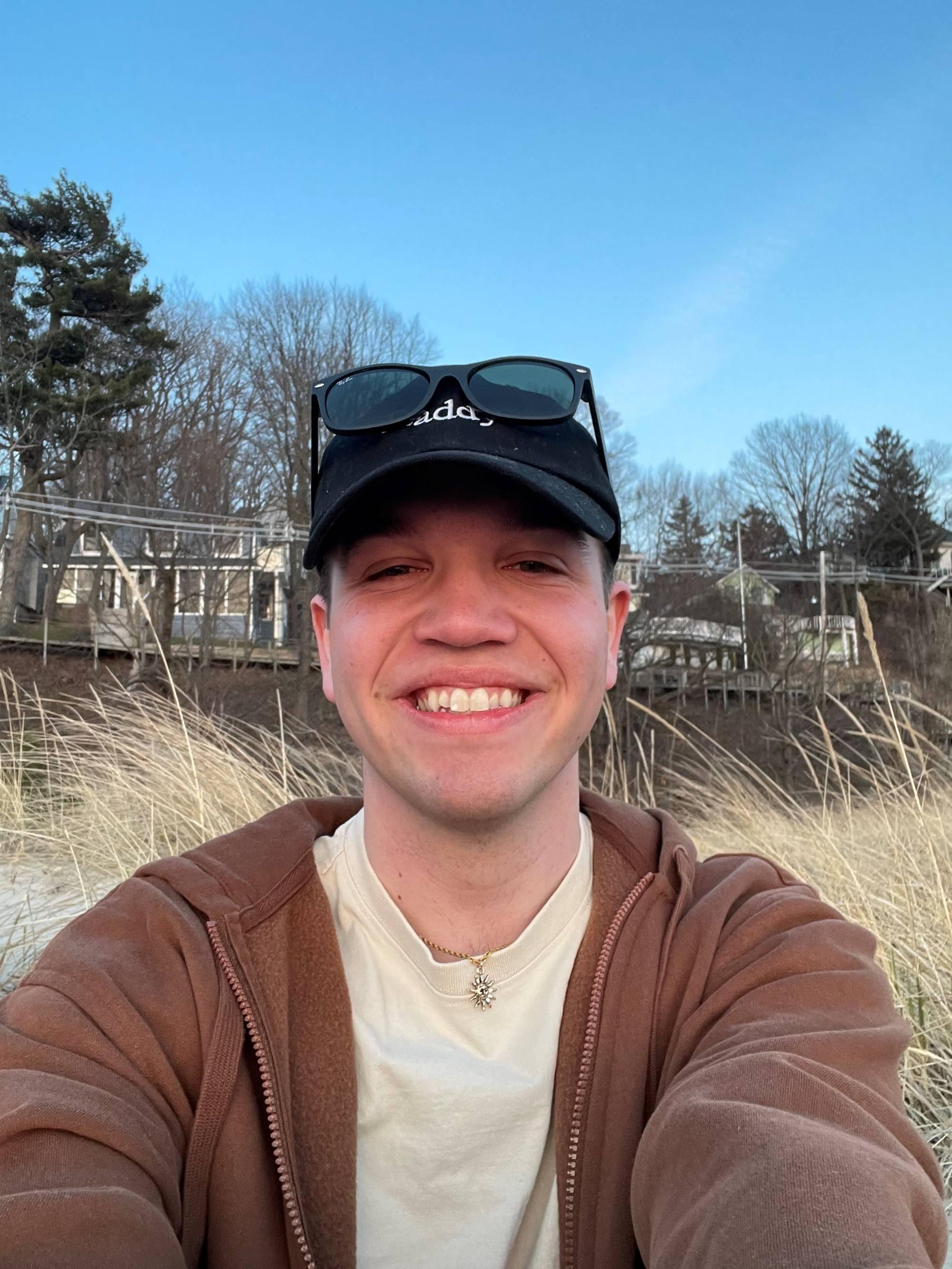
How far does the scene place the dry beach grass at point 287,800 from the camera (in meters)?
3.03

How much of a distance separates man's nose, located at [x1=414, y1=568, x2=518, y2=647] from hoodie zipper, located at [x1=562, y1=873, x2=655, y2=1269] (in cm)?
51

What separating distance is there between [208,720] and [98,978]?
171 inches

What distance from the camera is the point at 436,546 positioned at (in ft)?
5.33

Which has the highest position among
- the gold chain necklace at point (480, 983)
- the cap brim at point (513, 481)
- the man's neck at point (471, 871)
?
the cap brim at point (513, 481)

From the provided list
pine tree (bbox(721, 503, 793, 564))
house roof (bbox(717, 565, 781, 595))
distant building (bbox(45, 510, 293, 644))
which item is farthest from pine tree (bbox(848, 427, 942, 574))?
distant building (bbox(45, 510, 293, 644))

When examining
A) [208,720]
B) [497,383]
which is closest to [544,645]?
[497,383]

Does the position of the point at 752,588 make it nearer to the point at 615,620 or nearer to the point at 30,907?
the point at 30,907

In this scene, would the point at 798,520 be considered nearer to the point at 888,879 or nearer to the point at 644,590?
the point at 644,590

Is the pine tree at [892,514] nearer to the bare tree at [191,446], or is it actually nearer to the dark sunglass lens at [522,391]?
the bare tree at [191,446]

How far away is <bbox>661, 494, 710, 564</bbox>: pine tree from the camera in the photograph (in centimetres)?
3106

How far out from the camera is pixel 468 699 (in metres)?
1.57

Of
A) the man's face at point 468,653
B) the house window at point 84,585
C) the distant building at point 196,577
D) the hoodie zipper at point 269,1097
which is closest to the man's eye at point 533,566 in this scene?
the man's face at point 468,653

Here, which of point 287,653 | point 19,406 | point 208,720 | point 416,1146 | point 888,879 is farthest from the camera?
point 287,653

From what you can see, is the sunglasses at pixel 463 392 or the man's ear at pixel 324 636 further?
the man's ear at pixel 324 636
